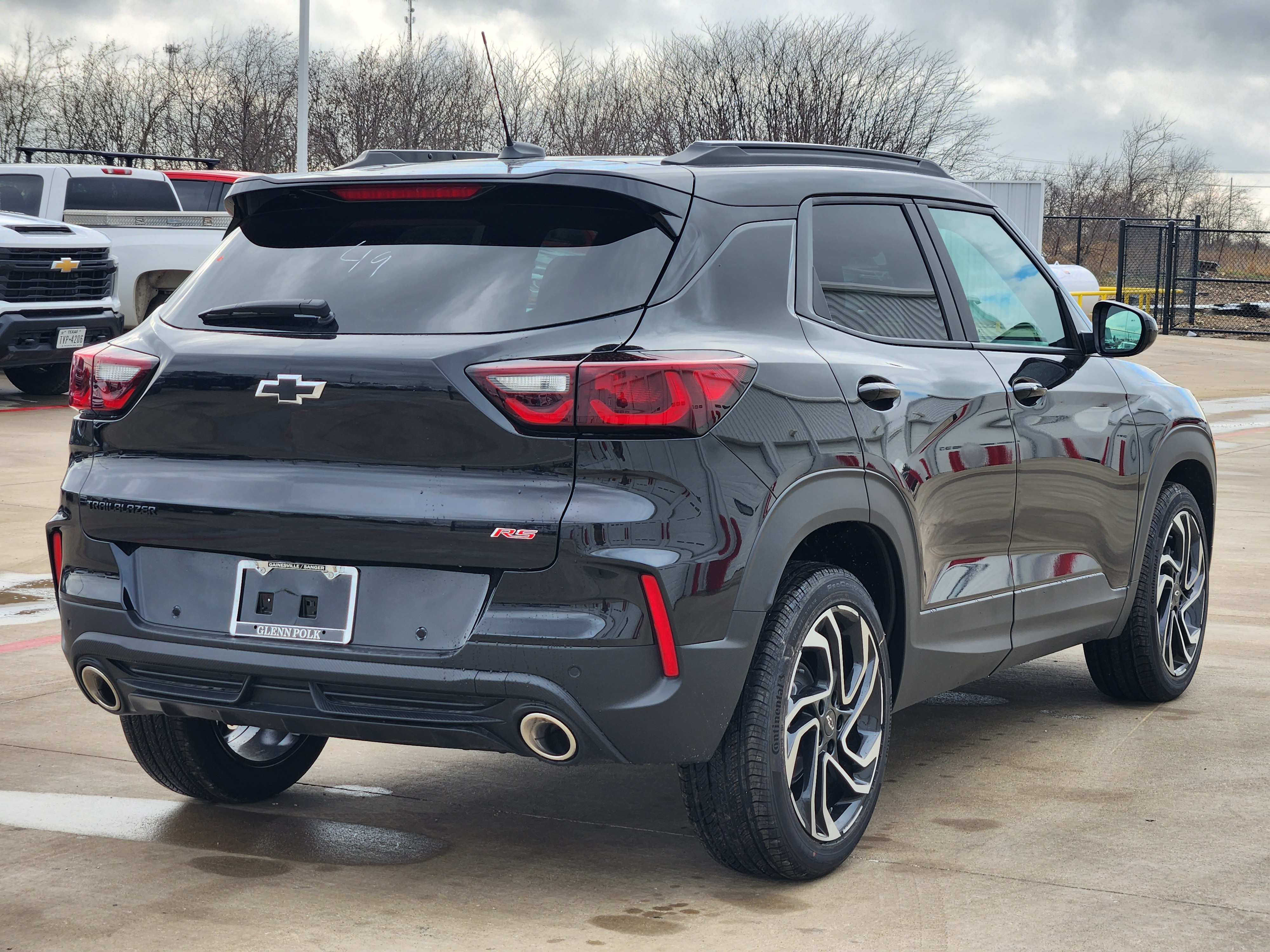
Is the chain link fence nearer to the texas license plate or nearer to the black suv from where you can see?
the black suv

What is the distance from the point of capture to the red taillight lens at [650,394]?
3.23 metres

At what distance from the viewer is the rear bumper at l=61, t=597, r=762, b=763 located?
10.6 ft

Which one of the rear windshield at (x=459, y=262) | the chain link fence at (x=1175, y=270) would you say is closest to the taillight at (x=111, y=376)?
the rear windshield at (x=459, y=262)

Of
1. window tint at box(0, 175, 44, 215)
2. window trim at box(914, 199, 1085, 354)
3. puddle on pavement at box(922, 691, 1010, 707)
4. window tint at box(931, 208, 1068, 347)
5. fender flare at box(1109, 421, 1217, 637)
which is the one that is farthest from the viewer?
window tint at box(0, 175, 44, 215)

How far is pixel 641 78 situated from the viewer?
38.3 m

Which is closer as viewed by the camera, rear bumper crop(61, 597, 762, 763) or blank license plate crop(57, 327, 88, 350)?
rear bumper crop(61, 597, 762, 763)

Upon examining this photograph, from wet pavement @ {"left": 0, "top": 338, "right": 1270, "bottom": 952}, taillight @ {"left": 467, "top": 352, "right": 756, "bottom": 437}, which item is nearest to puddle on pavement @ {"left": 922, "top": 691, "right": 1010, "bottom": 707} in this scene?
wet pavement @ {"left": 0, "top": 338, "right": 1270, "bottom": 952}

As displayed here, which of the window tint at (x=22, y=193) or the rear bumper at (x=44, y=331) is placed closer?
the rear bumper at (x=44, y=331)

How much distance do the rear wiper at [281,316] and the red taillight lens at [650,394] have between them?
2.13 feet

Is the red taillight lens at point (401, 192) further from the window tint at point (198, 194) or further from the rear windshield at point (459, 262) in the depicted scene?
the window tint at point (198, 194)

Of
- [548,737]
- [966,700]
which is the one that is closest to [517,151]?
[548,737]

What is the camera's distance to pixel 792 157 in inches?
165

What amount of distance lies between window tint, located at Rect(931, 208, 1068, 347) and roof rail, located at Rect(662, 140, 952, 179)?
19cm

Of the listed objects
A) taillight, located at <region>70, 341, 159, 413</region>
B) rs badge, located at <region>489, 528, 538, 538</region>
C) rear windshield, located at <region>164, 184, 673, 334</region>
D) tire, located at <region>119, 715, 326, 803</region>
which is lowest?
tire, located at <region>119, 715, 326, 803</region>
